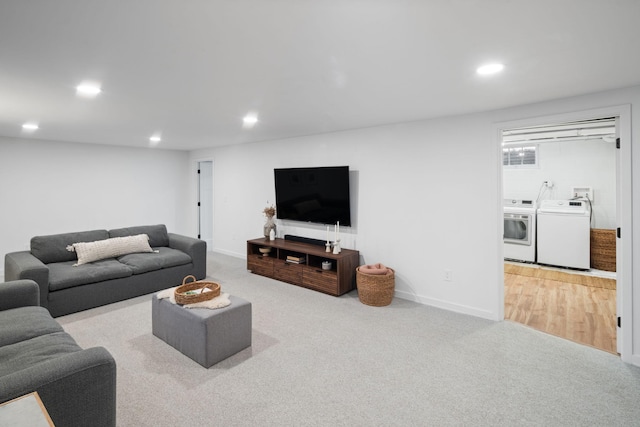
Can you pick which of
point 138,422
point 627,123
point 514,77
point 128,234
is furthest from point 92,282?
point 627,123

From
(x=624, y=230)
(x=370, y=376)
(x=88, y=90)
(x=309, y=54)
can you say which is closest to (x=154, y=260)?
(x=88, y=90)

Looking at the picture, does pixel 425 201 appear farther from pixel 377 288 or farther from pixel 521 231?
pixel 521 231

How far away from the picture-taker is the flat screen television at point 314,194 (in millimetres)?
4527

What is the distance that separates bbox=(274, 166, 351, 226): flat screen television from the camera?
4527 mm

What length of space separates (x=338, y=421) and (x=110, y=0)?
2464 millimetres

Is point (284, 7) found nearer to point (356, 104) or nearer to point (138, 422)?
point (356, 104)

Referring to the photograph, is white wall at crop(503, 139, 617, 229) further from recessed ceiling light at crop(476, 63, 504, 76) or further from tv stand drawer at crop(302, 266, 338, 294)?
recessed ceiling light at crop(476, 63, 504, 76)

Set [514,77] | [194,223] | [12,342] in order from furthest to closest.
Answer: [194,223] < [514,77] < [12,342]

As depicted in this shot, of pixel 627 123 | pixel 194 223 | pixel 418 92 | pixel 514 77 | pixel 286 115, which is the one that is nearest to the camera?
pixel 514 77

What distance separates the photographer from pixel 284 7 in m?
1.46

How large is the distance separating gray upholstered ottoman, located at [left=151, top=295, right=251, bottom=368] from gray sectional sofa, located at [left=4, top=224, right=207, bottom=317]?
54.2 inches

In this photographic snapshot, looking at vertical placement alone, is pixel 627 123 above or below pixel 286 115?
below

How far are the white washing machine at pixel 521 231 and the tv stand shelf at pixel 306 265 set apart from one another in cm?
335

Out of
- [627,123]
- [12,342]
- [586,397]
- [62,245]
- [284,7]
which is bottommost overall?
[586,397]
